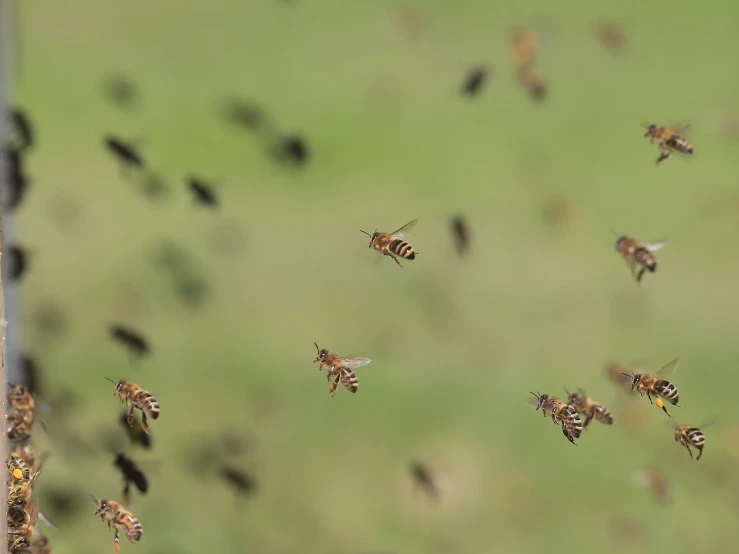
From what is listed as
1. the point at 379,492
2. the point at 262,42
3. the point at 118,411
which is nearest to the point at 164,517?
the point at 118,411

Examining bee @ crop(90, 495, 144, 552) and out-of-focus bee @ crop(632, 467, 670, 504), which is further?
out-of-focus bee @ crop(632, 467, 670, 504)

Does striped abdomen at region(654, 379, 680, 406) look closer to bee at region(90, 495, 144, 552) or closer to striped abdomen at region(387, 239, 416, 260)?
striped abdomen at region(387, 239, 416, 260)

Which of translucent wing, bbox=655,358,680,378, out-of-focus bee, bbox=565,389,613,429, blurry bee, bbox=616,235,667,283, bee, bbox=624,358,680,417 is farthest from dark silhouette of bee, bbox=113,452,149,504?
blurry bee, bbox=616,235,667,283

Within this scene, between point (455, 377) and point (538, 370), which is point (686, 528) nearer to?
point (538, 370)

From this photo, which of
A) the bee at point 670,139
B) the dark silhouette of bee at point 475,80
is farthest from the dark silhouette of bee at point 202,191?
the bee at point 670,139

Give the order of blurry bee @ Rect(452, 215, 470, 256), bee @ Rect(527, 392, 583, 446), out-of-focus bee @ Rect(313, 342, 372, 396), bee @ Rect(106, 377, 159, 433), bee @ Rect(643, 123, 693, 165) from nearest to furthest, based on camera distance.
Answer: bee @ Rect(527, 392, 583, 446), bee @ Rect(106, 377, 159, 433), out-of-focus bee @ Rect(313, 342, 372, 396), bee @ Rect(643, 123, 693, 165), blurry bee @ Rect(452, 215, 470, 256)

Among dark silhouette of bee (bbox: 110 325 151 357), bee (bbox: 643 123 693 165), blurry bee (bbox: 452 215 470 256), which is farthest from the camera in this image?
blurry bee (bbox: 452 215 470 256)
